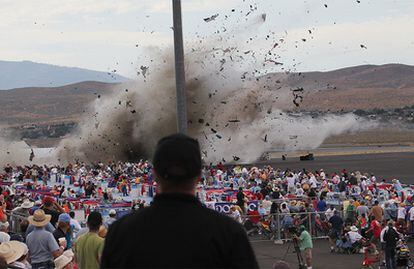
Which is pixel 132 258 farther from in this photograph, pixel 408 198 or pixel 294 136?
pixel 294 136

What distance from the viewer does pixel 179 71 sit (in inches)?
420

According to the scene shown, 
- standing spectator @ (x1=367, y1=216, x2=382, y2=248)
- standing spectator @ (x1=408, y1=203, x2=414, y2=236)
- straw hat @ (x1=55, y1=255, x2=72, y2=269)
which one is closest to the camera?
straw hat @ (x1=55, y1=255, x2=72, y2=269)

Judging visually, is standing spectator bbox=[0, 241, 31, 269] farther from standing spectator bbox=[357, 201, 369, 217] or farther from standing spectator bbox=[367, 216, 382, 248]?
standing spectator bbox=[357, 201, 369, 217]

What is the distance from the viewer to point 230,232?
3.12m

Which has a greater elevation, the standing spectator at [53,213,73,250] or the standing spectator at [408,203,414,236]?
the standing spectator at [53,213,73,250]

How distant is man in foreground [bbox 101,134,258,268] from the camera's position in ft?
10.1

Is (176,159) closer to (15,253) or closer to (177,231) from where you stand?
(177,231)

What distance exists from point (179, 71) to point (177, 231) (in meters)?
7.68

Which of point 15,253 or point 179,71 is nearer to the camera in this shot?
point 15,253

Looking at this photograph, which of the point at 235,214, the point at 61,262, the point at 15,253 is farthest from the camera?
the point at 235,214

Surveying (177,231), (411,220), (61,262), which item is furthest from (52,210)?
(411,220)

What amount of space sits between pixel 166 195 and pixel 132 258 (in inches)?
12.1

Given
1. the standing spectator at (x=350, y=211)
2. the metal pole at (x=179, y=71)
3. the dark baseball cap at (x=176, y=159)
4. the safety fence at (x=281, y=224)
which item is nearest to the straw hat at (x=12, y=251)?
the metal pole at (x=179, y=71)

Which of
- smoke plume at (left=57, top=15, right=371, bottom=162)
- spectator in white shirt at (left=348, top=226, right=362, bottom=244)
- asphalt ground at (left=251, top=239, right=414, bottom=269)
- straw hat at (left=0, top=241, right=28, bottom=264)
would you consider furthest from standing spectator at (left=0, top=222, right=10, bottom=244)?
smoke plume at (left=57, top=15, right=371, bottom=162)
